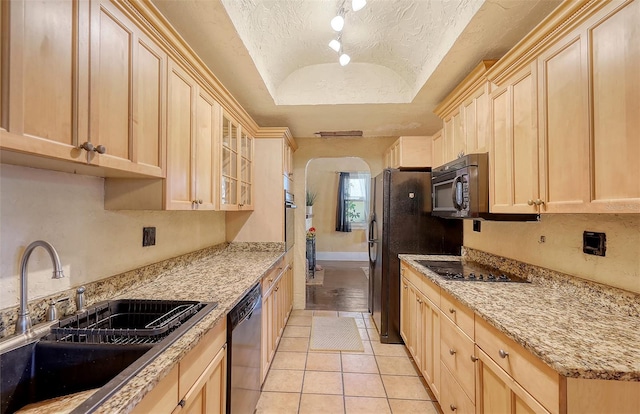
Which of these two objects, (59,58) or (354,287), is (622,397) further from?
(354,287)

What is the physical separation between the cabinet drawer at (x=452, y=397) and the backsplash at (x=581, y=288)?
2.55 ft

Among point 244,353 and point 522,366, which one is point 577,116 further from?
point 244,353

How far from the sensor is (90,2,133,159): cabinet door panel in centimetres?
97

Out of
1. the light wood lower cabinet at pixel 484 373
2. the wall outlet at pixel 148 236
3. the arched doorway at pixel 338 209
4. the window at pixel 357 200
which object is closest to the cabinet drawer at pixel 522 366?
the light wood lower cabinet at pixel 484 373

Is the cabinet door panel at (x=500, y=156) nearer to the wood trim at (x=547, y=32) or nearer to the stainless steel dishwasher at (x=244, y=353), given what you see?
the wood trim at (x=547, y=32)

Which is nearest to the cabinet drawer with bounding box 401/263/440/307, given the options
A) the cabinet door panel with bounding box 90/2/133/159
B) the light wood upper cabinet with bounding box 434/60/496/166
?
the light wood upper cabinet with bounding box 434/60/496/166

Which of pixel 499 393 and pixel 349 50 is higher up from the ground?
pixel 349 50

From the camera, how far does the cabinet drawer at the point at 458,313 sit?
1.42 meters

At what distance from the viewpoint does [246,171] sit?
2.85 meters

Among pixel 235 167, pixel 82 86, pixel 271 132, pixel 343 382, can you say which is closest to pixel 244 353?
pixel 343 382

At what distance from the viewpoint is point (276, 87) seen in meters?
2.64

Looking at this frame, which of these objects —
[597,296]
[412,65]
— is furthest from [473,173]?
[412,65]

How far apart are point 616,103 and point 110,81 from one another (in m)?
1.94

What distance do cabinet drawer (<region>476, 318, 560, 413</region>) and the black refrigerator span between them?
152cm
